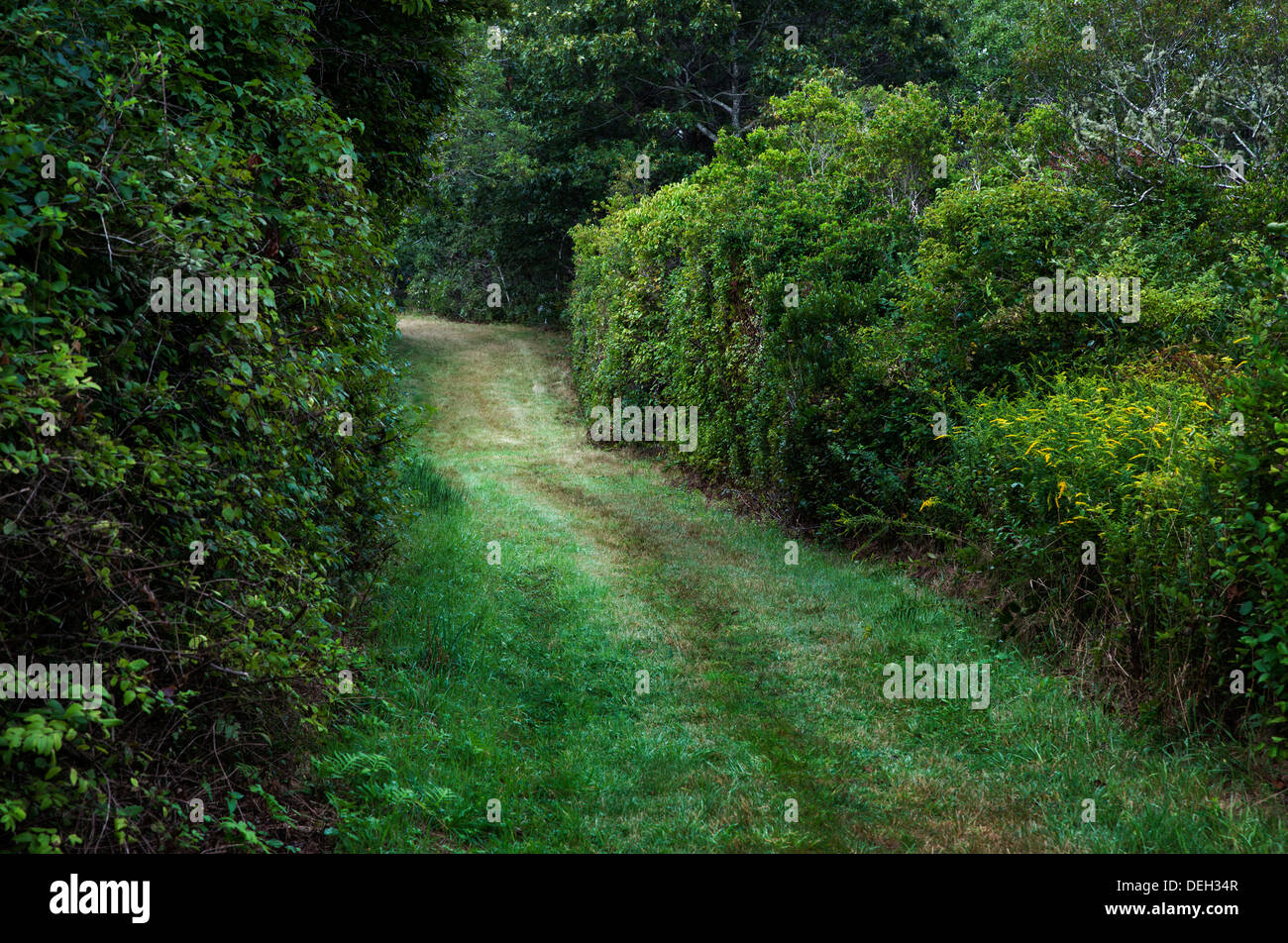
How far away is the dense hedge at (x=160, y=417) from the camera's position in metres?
3.20

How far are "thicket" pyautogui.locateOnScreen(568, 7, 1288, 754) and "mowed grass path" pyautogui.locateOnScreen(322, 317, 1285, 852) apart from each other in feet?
2.03

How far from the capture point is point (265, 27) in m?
5.51

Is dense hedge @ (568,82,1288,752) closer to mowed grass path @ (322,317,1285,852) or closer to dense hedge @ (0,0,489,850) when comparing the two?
mowed grass path @ (322,317,1285,852)

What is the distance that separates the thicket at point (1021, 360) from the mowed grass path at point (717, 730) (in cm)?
62

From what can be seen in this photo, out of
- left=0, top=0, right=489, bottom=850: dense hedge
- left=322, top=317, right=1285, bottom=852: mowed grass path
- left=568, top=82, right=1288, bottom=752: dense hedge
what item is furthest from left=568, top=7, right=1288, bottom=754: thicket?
left=0, top=0, right=489, bottom=850: dense hedge

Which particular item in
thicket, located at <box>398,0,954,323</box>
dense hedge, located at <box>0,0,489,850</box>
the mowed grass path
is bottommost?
the mowed grass path

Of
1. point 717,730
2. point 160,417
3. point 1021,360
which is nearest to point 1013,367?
point 1021,360

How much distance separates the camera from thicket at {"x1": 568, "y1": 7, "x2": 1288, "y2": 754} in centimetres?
507

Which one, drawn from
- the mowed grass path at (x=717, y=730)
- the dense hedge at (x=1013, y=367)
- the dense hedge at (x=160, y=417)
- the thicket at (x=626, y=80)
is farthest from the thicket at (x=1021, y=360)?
the thicket at (x=626, y=80)

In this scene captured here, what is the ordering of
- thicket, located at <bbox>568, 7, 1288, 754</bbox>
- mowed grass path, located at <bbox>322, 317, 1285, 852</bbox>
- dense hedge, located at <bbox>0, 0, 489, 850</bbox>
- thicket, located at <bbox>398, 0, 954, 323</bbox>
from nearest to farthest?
dense hedge, located at <bbox>0, 0, 489, 850</bbox>
mowed grass path, located at <bbox>322, 317, 1285, 852</bbox>
thicket, located at <bbox>568, 7, 1288, 754</bbox>
thicket, located at <bbox>398, 0, 954, 323</bbox>

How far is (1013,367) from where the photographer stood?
8.38m

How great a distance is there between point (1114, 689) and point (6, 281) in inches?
241

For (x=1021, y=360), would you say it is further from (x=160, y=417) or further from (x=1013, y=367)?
(x=160, y=417)

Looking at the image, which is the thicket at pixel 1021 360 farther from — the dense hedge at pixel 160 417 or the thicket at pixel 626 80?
the thicket at pixel 626 80
